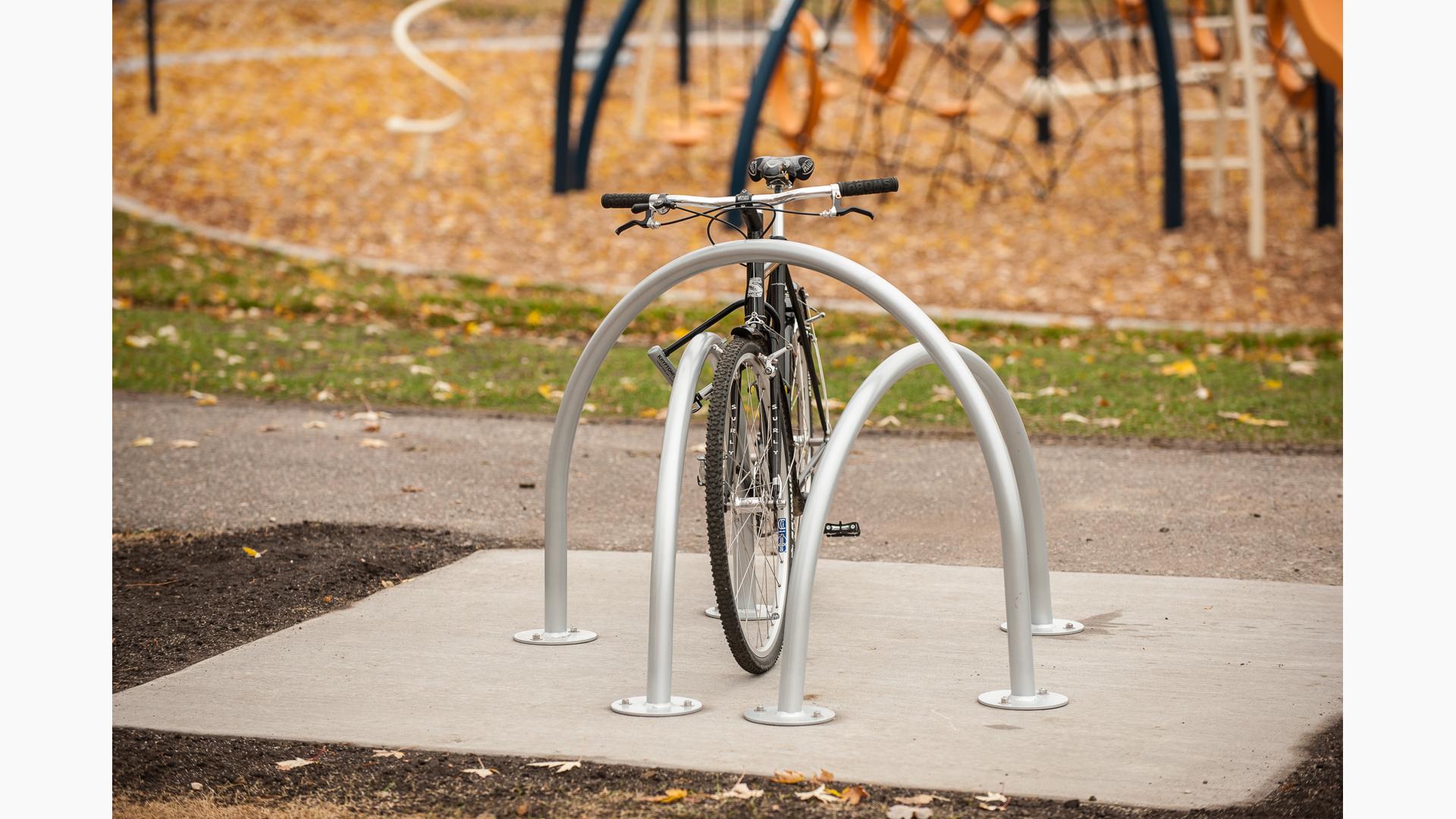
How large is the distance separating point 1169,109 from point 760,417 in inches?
369

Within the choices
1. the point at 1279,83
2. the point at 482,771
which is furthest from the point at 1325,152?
the point at 482,771

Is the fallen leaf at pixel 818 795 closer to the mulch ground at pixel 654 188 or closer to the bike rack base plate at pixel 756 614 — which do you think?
the bike rack base plate at pixel 756 614

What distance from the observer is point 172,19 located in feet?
75.4

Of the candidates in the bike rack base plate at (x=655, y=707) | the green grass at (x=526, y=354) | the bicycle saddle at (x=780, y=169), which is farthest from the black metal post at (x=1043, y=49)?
the bike rack base plate at (x=655, y=707)

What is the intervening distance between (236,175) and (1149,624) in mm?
12287

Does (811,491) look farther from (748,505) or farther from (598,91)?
(598,91)

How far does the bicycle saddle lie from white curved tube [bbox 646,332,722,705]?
1.99 feet

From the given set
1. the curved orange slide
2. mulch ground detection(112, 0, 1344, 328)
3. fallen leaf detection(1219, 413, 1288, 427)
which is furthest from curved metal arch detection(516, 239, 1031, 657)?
mulch ground detection(112, 0, 1344, 328)

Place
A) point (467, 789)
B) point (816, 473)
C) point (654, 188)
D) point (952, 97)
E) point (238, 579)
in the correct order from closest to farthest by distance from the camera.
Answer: point (467, 789), point (816, 473), point (238, 579), point (654, 188), point (952, 97)

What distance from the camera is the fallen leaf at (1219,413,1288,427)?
7.55m

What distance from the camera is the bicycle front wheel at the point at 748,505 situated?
143 inches

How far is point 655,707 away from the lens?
3.74 metres

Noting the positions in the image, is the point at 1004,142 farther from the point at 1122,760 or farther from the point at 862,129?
the point at 1122,760

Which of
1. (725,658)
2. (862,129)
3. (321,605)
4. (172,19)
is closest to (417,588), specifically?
(321,605)
